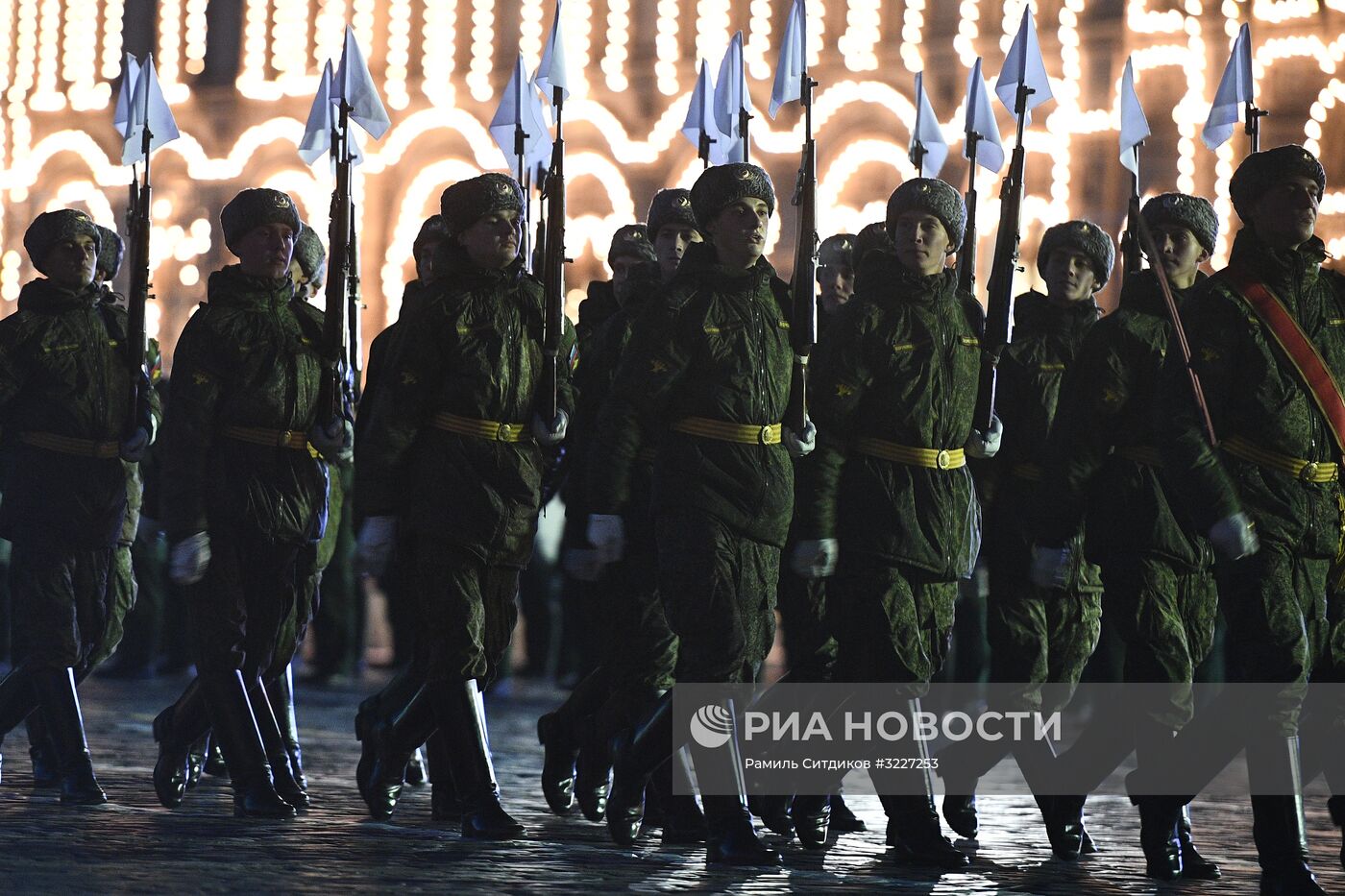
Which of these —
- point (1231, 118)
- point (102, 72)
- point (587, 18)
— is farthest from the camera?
point (102, 72)

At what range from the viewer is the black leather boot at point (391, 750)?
736cm

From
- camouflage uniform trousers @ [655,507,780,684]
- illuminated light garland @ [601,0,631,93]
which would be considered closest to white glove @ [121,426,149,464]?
camouflage uniform trousers @ [655,507,780,684]

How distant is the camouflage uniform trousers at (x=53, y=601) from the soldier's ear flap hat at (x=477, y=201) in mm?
1870

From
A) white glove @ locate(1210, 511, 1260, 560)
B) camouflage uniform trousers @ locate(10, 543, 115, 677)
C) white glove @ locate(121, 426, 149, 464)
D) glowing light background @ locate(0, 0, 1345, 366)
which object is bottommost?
camouflage uniform trousers @ locate(10, 543, 115, 677)

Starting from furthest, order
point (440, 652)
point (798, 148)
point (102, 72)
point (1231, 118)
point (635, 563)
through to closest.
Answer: point (102, 72)
point (798, 148)
point (1231, 118)
point (635, 563)
point (440, 652)

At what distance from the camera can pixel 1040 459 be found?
7871mm

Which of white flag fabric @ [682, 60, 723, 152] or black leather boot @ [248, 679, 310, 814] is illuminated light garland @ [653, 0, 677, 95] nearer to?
white flag fabric @ [682, 60, 723, 152]

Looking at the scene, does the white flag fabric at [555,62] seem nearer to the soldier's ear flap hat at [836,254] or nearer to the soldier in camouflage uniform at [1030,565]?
the soldier's ear flap hat at [836,254]

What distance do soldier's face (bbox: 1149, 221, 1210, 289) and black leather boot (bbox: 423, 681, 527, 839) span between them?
101 inches

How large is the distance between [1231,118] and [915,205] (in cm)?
185

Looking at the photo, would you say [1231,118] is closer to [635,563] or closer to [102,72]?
[635,563]

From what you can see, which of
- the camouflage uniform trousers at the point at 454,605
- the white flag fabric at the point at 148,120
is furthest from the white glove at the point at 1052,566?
the white flag fabric at the point at 148,120

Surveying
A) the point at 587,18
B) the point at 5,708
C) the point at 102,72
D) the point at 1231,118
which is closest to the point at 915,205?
the point at 1231,118

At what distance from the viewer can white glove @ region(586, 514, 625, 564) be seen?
6.66 m
